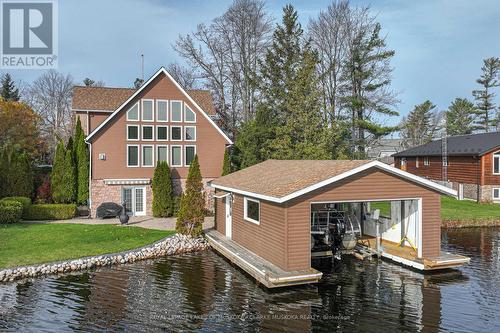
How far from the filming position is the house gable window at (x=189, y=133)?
2687 cm

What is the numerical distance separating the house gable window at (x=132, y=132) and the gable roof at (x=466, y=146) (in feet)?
81.6

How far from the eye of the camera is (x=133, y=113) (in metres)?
25.6

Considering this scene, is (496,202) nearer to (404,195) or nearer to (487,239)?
(487,239)

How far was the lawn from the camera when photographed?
24025 millimetres

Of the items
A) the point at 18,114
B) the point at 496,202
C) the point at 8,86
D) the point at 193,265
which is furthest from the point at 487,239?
the point at 8,86

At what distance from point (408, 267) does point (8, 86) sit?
5576cm

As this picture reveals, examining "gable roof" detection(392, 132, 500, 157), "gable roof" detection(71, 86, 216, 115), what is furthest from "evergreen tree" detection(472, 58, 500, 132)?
"gable roof" detection(71, 86, 216, 115)

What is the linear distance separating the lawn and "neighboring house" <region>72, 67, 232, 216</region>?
15.1 meters

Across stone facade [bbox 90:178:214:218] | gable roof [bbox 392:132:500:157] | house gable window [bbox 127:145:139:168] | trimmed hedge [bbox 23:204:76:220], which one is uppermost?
gable roof [bbox 392:132:500:157]

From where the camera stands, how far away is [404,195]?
14391 mm

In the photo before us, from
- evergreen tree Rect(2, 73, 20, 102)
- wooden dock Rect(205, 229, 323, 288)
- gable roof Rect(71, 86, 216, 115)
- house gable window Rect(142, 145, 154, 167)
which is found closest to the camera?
wooden dock Rect(205, 229, 323, 288)

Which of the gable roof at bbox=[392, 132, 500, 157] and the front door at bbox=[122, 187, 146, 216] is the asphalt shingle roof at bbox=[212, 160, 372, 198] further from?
the gable roof at bbox=[392, 132, 500, 157]

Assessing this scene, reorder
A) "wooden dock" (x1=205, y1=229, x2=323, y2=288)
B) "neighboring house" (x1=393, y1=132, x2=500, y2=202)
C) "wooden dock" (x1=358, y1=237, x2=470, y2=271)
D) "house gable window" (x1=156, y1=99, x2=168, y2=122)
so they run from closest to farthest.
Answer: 1. "wooden dock" (x1=205, y1=229, x2=323, y2=288)
2. "wooden dock" (x1=358, y1=237, x2=470, y2=271)
3. "house gable window" (x1=156, y1=99, x2=168, y2=122)
4. "neighboring house" (x1=393, y1=132, x2=500, y2=202)

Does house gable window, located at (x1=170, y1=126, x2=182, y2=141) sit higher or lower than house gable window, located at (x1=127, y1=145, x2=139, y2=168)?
higher
